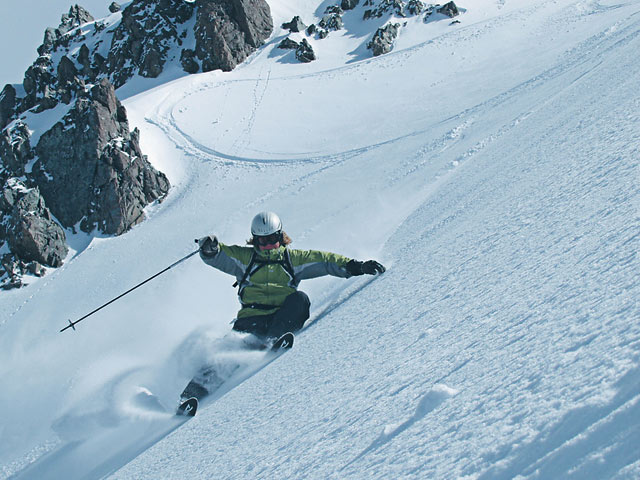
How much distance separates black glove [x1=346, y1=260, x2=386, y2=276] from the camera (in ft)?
17.6

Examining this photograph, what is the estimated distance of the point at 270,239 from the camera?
18.8ft

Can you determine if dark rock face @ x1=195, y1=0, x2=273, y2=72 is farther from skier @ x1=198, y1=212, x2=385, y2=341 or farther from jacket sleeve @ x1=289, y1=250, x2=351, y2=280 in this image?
jacket sleeve @ x1=289, y1=250, x2=351, y2=280

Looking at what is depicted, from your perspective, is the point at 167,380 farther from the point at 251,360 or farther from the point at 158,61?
the point at 158,61

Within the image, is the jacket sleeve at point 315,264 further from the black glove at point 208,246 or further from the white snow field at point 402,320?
the black glove at point 208,246

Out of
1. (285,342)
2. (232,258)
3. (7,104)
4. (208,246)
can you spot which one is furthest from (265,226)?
(7,104)

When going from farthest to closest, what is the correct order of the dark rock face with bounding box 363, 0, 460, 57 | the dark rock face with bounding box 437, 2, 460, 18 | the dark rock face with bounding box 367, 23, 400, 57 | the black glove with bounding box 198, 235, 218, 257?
the dark rock face with bounding box 437, 2, 460, 18 < the dark rock face with bounding box 363, 0, 460, 57 < the dark rock face with bounding box 367, 23, 400, 57 < the black glove with bounding box 198, 235, 218, 257

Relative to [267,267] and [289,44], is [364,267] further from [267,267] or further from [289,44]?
[289,44]

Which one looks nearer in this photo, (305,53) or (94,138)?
(94,138)

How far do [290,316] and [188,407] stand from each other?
1393mm

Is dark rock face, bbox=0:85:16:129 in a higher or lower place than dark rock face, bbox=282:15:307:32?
higher

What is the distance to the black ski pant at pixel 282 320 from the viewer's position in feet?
17.4

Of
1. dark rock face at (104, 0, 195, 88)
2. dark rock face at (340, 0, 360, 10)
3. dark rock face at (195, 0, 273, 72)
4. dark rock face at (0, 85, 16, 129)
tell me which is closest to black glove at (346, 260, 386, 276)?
dark rock face at (195, 0, 273, 72)

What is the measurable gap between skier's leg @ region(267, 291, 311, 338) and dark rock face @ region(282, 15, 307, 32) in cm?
2774

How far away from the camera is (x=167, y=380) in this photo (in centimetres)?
551
